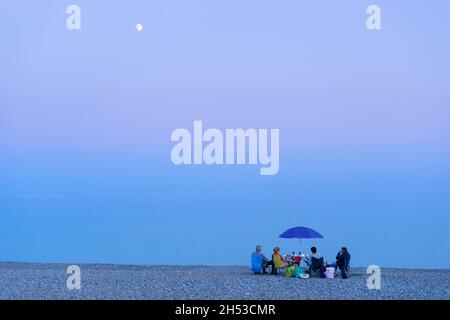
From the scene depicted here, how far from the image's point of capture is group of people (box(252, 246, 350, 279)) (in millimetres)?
14531

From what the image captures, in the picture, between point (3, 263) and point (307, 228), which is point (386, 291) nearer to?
point (307, 228)

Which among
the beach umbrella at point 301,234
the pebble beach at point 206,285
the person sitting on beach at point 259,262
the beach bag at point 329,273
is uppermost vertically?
the beach umbrella at point 301,234

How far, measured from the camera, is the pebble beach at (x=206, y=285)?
1198 centimetres

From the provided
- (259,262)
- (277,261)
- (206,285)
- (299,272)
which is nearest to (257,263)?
(259,262)

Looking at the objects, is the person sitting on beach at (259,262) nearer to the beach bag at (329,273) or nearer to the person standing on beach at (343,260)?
the beach bag at (329,273)

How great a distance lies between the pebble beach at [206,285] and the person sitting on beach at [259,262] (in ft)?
0.52

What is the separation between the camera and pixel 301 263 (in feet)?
49.6

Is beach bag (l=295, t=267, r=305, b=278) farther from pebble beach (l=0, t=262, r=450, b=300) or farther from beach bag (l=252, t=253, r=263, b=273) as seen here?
beach bag (l=252, t=253, r=263, b=273)

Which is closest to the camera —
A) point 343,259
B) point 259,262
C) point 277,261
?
point 343,259

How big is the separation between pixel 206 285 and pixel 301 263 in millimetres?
2425

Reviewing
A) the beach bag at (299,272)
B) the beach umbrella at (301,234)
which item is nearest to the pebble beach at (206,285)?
the beach bag at (299,272)

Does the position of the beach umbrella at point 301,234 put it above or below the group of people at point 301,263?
above

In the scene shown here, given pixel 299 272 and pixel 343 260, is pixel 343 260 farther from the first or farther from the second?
pixel 299 272
